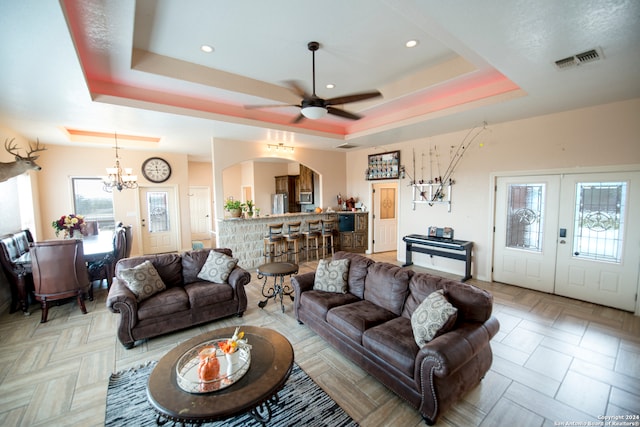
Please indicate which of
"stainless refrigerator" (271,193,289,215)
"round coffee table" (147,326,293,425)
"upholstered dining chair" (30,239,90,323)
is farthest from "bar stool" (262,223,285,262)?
"round coffee table" (147,326,293,425)

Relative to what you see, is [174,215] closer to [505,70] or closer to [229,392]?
[229,392]

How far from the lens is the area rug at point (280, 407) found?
1988 millimetres

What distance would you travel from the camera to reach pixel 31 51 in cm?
215

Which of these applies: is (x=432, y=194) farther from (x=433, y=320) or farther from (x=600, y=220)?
(x=433, y=320)

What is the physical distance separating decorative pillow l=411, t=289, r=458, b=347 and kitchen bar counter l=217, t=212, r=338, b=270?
4.25 m

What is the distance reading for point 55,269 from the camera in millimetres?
3551

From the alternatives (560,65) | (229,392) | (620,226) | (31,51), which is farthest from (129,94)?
(620,226)

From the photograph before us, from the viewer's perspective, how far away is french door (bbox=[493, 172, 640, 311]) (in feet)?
12.1

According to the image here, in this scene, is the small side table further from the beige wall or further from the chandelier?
the chandelier

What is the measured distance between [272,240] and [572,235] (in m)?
5.37

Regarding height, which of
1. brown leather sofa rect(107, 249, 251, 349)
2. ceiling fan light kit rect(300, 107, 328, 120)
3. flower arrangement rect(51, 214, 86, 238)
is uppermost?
ceiling fan light kit rect(300, 107, 328, 120)

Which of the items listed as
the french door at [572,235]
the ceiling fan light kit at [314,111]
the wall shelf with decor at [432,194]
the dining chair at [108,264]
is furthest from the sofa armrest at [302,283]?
the french door at [572,235]

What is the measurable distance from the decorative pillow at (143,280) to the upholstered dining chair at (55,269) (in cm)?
110

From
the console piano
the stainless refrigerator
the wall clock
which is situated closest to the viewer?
the console piano
